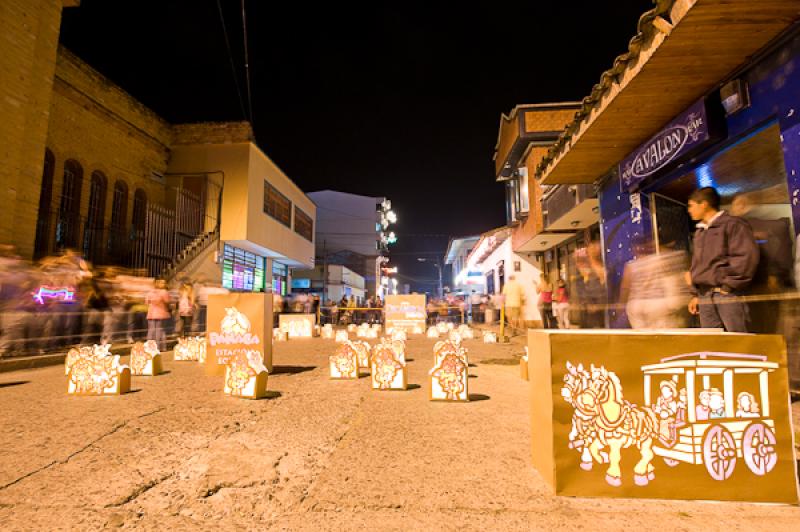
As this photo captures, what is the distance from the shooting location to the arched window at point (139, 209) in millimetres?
15930

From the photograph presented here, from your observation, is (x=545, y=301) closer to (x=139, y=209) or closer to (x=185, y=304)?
(x=185, y=304)

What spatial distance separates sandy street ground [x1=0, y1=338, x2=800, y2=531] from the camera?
69.0 inches

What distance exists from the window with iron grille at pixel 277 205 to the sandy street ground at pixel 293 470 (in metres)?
17.4

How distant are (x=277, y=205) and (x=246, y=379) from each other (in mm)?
19321

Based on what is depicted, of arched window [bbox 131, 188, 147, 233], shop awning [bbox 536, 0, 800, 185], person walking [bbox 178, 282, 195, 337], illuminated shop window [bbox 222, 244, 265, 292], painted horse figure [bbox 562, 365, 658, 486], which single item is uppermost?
arched window [bbox 131, 188, 147, 233]

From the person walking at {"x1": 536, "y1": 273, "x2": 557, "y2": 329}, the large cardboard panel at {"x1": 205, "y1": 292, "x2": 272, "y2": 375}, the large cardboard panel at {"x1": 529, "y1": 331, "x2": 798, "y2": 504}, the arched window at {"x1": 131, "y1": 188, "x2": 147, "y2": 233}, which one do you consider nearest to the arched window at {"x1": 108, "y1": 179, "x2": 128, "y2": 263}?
the arched window at {"x1": 131, "y1": 188, "x2": 147, "y2": 233}

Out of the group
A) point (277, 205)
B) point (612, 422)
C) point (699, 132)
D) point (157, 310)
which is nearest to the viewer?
point (612, 422)

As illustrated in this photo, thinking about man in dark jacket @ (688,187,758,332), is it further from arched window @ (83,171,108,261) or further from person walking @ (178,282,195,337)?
arched window @ (83,171,108,261)

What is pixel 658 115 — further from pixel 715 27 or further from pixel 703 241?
pixel 703 241

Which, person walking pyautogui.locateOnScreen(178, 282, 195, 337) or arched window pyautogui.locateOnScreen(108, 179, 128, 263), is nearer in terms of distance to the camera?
person walking pyautogui.locateOnScreen(178, 282, 195, 337)

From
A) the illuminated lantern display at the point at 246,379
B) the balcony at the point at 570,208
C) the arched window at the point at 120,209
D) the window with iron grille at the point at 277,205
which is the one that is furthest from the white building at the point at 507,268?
the arched window at the point at 120,209

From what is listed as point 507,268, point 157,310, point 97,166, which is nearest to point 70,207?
point 97,166

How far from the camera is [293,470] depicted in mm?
2322

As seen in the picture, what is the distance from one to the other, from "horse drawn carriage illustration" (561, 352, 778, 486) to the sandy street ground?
223 mm
